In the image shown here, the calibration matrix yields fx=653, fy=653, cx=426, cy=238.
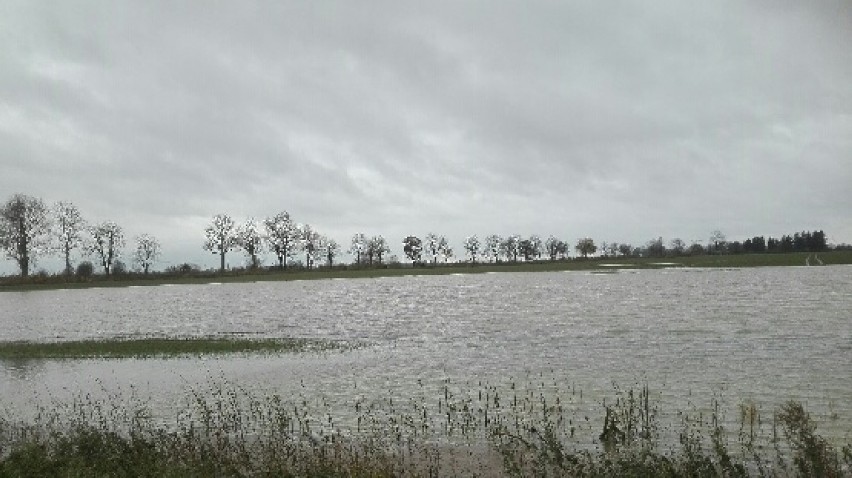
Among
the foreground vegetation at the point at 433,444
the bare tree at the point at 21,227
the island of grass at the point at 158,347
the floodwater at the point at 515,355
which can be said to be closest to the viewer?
the foreground vegetation at the point at 433,444

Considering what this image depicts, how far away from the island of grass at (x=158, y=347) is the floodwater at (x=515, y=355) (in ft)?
5.96

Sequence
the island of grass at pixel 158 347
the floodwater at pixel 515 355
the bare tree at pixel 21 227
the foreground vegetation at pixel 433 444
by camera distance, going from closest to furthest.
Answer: the foreground vegetation at pixel 433 444 < the floodwater at pixel 515 355 < the island of grass at pixel 158 347 < the bare tree at pixel 21 227

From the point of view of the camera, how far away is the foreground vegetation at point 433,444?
1248cm

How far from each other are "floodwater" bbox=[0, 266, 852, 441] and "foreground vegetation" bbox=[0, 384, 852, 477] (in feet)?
6.83

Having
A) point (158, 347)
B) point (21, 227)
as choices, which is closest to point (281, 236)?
point (21, 227)

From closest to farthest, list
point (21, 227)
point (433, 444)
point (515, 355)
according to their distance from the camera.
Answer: point (433, 444) < point (515, 355) < point (21, 227)

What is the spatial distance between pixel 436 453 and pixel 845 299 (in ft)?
170

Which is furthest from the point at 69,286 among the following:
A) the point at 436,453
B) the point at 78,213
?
the point at 436,453

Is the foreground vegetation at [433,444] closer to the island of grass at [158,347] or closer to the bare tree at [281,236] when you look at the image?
the island of grass at [158,347]

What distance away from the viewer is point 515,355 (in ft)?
101

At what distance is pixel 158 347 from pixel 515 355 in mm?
20163

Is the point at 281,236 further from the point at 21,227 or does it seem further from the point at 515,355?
the point at 515,355

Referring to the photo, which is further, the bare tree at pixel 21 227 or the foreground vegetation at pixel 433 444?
the bare tree at pixel 21 227

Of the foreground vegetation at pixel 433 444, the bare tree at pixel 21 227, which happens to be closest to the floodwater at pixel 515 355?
the foreground vegetation at pixel 433 444
